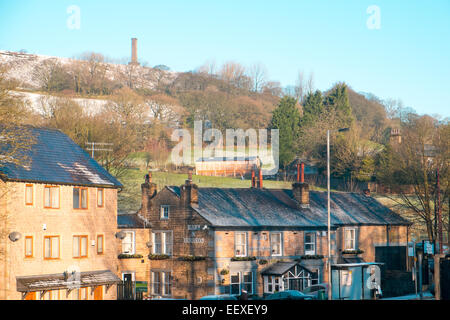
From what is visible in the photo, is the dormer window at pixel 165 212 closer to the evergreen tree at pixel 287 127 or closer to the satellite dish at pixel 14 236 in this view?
the satellite dish at pixel 14 236

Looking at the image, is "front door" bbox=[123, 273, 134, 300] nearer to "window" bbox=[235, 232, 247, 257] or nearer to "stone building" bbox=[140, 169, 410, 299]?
"stone building" bbox=[140, 169, 410, 299]

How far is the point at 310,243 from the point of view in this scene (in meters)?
53.3

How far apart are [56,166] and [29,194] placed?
3865mm

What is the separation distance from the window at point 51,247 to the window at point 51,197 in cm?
215

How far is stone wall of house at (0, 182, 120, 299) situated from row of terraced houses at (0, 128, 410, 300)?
0.24ft

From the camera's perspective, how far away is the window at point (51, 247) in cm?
4264

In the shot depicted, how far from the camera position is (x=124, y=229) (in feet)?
168

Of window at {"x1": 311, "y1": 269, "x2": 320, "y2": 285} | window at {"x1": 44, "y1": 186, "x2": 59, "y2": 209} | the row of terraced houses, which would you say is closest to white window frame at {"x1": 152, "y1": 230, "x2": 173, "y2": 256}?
the row of terraced houses

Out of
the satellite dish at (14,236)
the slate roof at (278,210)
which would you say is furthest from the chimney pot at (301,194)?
the satellite dish at (14,236)

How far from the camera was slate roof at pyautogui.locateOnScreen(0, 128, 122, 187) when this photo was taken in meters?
42.1

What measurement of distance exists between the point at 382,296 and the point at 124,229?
69.2 ft

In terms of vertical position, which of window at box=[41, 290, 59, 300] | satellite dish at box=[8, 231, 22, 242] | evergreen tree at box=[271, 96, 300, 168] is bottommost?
window at box=[41, 290, 59, 300]
